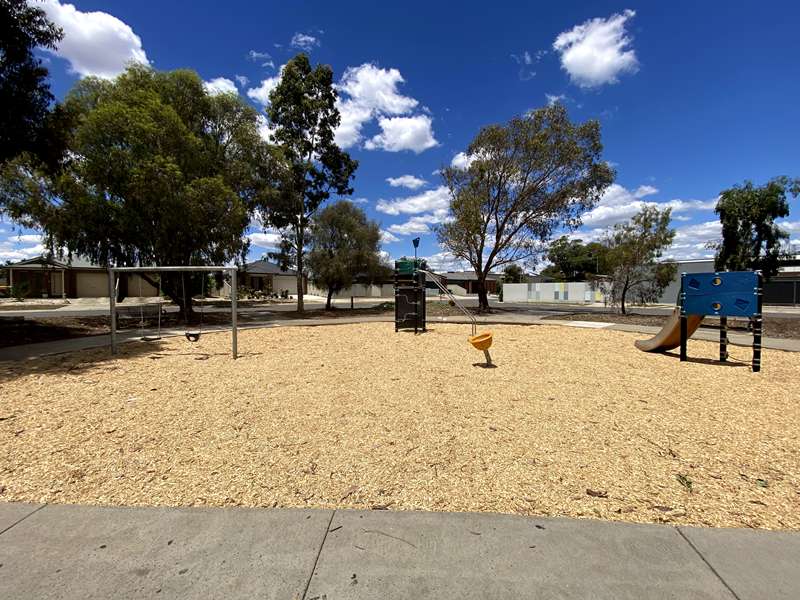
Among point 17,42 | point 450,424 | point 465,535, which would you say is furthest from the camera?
point 17,42

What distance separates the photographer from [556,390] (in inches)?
236

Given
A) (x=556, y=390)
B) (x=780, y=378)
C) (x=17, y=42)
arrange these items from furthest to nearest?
1. (x=17, y=42)
2. (x=780, y=378)
3. (x=556, y=390)

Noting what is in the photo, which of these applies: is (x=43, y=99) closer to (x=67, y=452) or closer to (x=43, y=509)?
(x=67, y=452)

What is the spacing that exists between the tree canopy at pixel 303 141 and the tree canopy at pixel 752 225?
21789 millimetres

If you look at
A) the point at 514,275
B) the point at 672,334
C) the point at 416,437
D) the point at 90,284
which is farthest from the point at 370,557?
the point at 514,275

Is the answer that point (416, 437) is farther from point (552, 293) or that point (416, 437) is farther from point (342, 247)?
point (552, 293)

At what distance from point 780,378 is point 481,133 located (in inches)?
673

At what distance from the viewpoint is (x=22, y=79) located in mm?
9711

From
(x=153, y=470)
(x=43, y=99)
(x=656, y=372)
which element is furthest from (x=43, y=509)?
(x=43, y=99)

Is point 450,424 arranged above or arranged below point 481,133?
below

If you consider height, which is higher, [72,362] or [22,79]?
→ [22,79]

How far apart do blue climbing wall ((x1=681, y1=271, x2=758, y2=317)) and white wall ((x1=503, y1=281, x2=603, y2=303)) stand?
29467 mm

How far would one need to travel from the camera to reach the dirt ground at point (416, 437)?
3047 mm

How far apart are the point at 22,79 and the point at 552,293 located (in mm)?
41598
